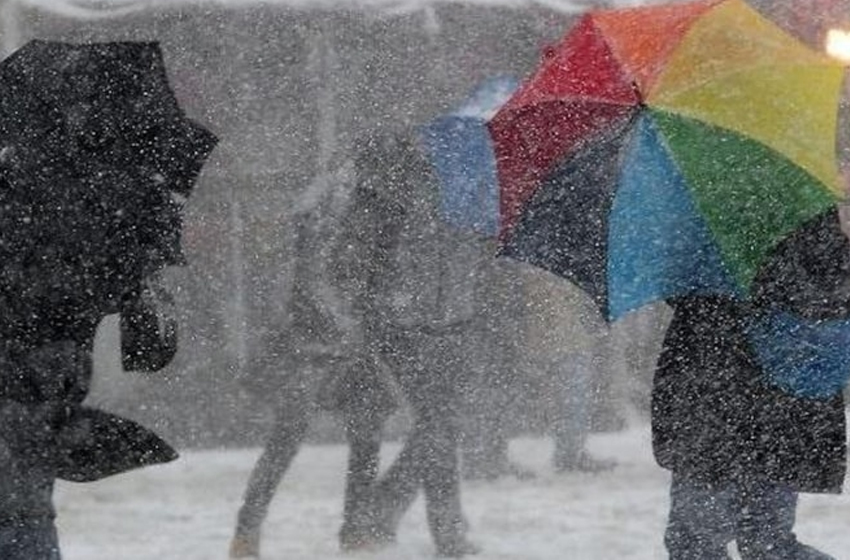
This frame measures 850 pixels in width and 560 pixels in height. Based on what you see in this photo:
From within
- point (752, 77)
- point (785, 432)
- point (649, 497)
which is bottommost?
point (649, 497)

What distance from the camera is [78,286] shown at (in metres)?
3.30

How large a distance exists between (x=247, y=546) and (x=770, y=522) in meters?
2.06

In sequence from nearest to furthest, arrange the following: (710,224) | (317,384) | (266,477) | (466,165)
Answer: (710,224) < (466,165) < (266,477) < (317,384)

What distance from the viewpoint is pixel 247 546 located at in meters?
5.28

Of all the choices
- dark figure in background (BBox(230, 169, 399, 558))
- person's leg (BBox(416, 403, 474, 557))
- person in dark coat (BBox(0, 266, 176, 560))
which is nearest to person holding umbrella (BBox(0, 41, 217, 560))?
person in dark coat (BBox(0, 266, 176, 560))

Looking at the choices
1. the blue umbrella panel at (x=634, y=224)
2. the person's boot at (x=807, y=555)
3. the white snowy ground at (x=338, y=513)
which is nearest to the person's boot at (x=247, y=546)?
the white snowy ground at (x=338, y=513)

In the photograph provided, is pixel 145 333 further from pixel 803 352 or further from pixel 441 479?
pixel 441 479

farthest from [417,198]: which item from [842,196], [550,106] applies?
[842,196]

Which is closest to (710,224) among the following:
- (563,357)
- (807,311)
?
(807,311)

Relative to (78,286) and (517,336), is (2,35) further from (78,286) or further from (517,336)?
(78,286)

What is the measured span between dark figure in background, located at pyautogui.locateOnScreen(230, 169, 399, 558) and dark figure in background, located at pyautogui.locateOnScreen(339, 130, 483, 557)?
0.22ft

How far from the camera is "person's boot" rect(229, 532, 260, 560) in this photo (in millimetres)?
5277

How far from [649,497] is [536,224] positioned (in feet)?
9.85

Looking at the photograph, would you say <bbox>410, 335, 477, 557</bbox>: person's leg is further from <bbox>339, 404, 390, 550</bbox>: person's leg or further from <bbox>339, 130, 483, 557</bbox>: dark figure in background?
<bbox>339, 404, 390, 550</bbox>: person's leg
